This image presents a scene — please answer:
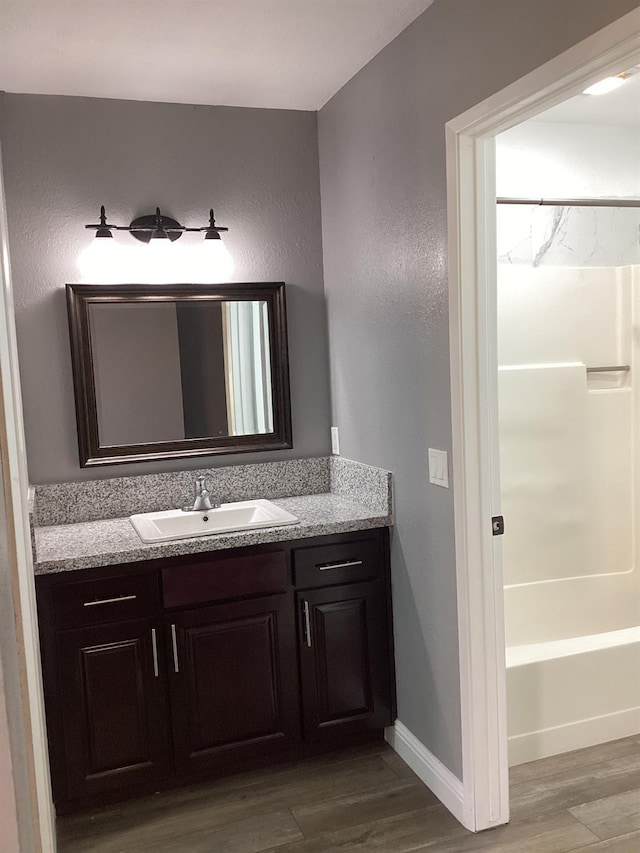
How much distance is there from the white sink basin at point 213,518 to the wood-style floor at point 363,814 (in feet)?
3.00

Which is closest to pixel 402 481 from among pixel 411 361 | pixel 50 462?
pixel 411 361

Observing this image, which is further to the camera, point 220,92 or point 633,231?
point 633,231

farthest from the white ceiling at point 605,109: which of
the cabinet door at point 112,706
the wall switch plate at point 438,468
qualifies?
the cabinet door at point 112,706

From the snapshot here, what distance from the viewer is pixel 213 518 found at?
9.37 ft

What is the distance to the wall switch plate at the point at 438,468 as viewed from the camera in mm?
2277

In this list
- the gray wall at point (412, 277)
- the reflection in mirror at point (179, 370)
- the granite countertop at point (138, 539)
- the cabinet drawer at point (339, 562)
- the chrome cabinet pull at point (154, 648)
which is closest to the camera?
the gray wall at point (412, 277)

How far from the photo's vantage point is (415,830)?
229cm

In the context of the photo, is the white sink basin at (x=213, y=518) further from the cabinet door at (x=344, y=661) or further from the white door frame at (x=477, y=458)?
the white door frame at (x=477, y=458)

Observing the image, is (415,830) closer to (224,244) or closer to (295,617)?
(295,617)

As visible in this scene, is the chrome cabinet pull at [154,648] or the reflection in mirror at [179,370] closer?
the chrome cabinet pull at [154,648]

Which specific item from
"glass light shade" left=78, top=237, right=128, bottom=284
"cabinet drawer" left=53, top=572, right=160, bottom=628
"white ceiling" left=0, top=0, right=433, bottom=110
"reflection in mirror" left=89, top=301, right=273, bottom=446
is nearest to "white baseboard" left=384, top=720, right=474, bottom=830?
"cabinet drawer" left=53, top=572, right=160, bottom=628

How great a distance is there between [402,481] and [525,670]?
83 centimetres

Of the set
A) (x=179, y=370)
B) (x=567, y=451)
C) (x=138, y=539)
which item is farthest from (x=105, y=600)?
(x=567, y=451)

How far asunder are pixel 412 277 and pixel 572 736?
178 cm
